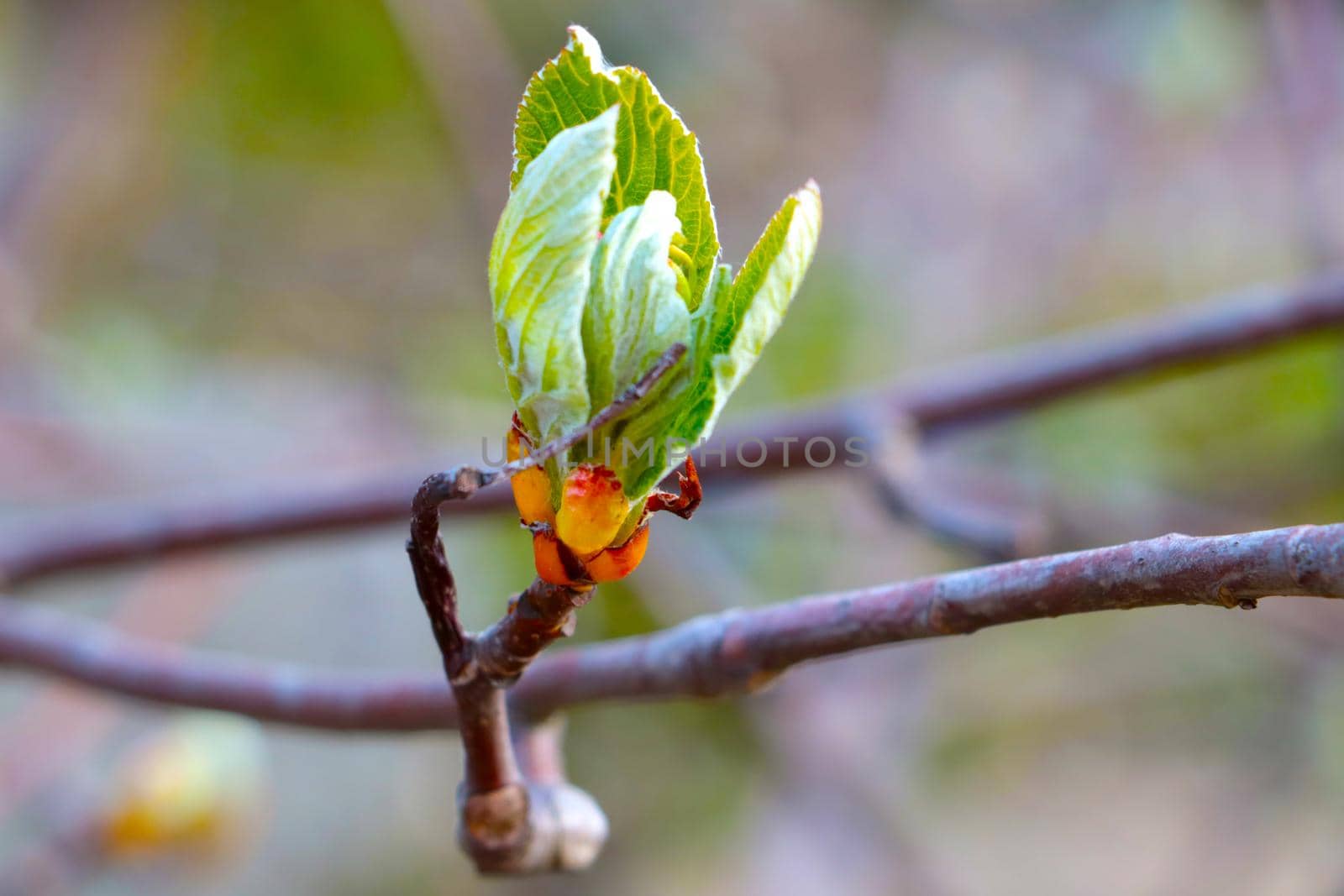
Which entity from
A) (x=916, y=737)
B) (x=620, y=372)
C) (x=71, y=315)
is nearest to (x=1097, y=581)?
(x=620, y=372)

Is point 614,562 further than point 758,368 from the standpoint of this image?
No

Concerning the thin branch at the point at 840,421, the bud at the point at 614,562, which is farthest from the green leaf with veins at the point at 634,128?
the thin branch at the point at 840,421

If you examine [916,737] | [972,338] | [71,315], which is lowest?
[916,737]

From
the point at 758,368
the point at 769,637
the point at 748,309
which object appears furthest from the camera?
the point at 758,368

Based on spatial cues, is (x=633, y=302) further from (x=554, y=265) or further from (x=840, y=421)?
(x=840, y=421)

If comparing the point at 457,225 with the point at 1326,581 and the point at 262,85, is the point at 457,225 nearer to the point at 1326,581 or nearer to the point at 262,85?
the point at 262,85

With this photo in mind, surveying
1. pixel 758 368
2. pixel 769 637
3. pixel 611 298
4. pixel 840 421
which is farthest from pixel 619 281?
pixel 758 368

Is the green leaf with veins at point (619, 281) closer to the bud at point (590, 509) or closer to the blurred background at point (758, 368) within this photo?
the bud at point (590, 509)
